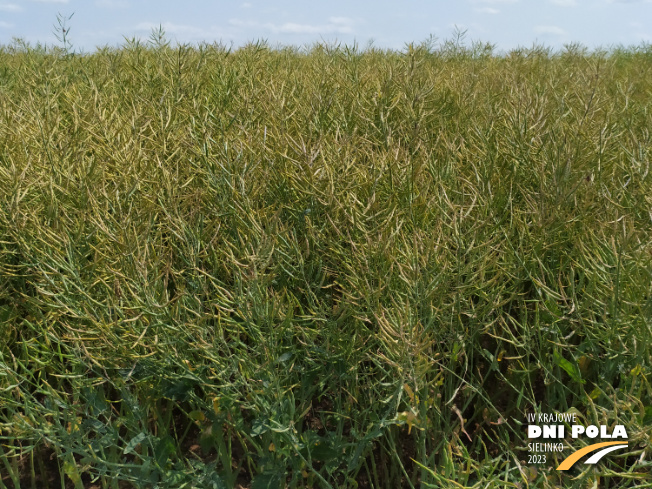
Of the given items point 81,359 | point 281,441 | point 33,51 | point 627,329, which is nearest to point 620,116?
point 627,329

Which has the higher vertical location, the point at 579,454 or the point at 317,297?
the point at 317,297

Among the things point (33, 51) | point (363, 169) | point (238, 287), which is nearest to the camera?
point (238, 287)

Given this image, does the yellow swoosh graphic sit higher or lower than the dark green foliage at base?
lower

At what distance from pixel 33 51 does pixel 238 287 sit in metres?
4.46

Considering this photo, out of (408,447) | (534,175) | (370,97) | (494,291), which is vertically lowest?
(408,447)

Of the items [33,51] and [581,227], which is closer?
[581,227]

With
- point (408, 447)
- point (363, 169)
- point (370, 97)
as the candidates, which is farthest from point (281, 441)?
point (370, 97)

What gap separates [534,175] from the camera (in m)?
2.00

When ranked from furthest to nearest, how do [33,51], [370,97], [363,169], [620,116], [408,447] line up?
[33,51], [370,97], [620,116], [408,447], [363,169]

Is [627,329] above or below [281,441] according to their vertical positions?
above

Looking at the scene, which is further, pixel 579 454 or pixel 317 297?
pixel 317 297

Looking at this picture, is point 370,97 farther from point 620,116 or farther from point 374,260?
point 374,260

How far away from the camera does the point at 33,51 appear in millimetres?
4965

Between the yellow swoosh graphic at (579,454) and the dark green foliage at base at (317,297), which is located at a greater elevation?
the dark green foliage at base at (317,297)
